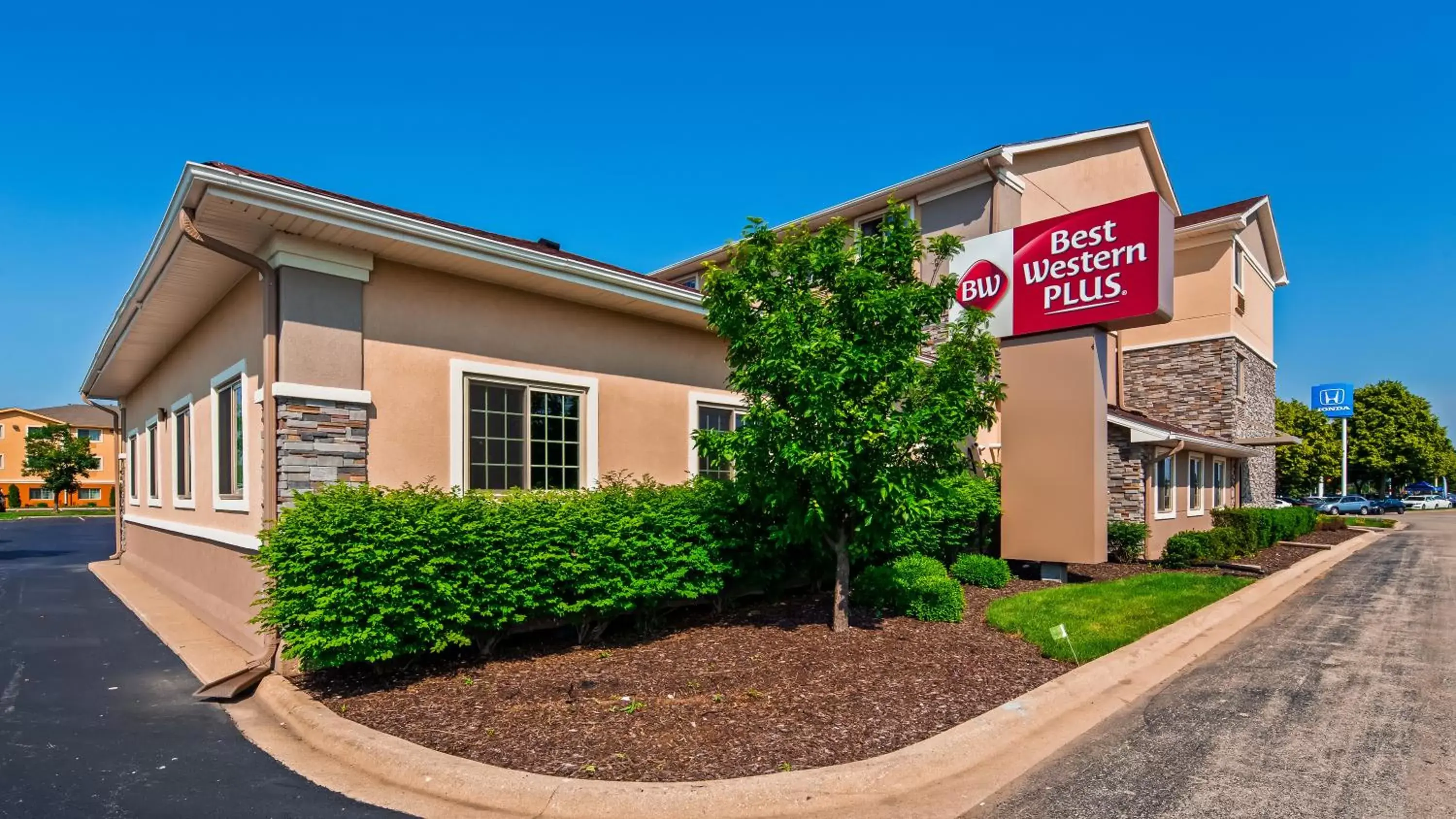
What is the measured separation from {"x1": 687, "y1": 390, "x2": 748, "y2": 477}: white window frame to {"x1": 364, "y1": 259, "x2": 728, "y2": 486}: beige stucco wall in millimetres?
65

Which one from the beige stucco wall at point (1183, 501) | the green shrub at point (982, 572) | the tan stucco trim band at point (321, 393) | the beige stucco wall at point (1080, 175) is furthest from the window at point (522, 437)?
the beige stucco wall at point (1183, 501)

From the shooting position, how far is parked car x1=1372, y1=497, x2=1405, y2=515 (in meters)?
49.1

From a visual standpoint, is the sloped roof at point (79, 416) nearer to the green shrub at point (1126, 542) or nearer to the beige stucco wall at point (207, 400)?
the beige stucco wall at point (207, 400)

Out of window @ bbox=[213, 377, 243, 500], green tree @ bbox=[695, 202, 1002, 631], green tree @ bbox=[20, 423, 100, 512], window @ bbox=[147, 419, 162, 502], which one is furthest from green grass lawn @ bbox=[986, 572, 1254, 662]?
green tree @ bbox=[20, 423, 100, 512]

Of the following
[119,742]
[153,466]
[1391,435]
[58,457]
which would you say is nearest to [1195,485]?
[119,742]

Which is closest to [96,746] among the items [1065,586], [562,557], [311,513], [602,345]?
[311,513]

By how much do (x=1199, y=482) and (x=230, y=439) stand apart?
21733 millimetres

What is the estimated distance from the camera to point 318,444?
287 inches

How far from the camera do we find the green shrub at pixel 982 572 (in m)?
11.9

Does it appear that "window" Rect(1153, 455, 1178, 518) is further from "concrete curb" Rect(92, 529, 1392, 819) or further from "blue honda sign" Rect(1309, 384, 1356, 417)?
"blue honda sign" Rect(1309, 384, 1356, 417)

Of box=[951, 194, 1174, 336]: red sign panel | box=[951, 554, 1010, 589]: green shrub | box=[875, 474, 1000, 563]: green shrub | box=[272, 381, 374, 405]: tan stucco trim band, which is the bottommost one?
box=[951, 554, 1010, 589]: green shrub

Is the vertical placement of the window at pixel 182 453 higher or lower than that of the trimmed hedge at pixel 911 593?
higher

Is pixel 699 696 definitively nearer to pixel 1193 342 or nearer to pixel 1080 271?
pixel 1080 271

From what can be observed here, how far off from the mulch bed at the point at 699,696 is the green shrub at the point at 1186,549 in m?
9.78
